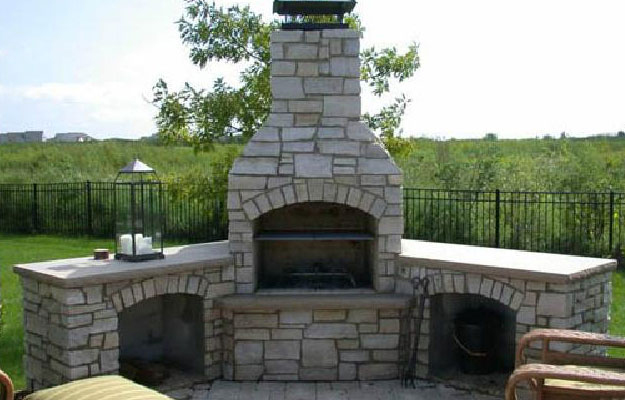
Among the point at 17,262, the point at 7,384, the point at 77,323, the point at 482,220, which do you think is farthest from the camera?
the point at 482,220

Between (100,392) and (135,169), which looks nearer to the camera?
(100,392)

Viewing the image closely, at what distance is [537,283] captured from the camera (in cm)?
580

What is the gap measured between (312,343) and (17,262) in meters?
7.98

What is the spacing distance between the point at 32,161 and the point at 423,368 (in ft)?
78.8

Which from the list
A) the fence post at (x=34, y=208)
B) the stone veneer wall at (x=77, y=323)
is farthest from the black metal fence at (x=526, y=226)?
the fence post at (x=34, y=208)

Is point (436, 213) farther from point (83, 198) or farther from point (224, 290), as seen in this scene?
point (83, 198)

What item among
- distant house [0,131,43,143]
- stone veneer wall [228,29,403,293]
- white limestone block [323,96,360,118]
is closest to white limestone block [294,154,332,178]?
stone veneer wall [228,29,403,293]

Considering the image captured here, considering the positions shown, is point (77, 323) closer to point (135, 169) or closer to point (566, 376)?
point (135, 169)

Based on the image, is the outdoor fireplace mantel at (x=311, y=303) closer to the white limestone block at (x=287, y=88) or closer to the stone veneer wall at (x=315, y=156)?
the stone veneer wall at (x=315, y=156)

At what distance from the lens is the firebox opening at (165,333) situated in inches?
269

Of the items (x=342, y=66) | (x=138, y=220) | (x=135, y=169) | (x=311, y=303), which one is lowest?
(x=311, y=303)

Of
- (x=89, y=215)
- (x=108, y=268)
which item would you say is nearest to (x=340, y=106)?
(x=108, y=268)

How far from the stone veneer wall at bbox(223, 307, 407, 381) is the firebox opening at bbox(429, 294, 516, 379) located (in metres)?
0.54

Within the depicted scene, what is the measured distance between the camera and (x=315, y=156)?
22.1 ft
